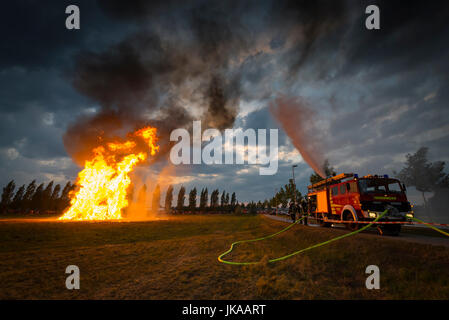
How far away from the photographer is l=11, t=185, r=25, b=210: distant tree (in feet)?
223

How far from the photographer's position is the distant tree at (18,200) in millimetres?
67875

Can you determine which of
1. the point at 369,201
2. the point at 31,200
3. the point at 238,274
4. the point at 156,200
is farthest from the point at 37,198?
the point at 369,201

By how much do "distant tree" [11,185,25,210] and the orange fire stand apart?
55912mm

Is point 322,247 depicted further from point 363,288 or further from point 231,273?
point 231,273

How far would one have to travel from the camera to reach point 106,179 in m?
35.6

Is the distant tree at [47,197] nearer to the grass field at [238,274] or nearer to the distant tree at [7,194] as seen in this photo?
the distant tree at [7,194]

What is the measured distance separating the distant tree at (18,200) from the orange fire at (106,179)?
55912mm

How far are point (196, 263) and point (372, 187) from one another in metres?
12.0

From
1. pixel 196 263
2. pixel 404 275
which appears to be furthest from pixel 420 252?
pixel 196 263

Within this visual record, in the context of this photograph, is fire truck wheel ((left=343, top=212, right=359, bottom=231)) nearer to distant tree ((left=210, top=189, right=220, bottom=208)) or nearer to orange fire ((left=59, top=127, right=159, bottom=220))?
orange fire ((left=59, top=127, right=159, bottom=220))

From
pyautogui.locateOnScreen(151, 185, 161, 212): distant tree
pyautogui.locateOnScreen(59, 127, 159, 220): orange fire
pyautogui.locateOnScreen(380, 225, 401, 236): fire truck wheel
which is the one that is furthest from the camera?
pyautogui.locateOnScreen(151, 185, 161, 212): distant tree

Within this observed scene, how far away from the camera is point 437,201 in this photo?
2557 inches

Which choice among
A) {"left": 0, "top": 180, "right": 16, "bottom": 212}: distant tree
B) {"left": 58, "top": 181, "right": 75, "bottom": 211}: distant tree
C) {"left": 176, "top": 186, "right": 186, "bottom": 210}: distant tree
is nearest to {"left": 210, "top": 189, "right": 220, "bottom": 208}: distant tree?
{"left": 176, "top": 186, "right": 186, "bottom": 210}: distant tree

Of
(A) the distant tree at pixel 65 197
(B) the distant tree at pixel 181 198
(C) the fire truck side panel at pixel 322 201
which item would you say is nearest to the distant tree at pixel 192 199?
(B) the distant tree at pixel 181 198
